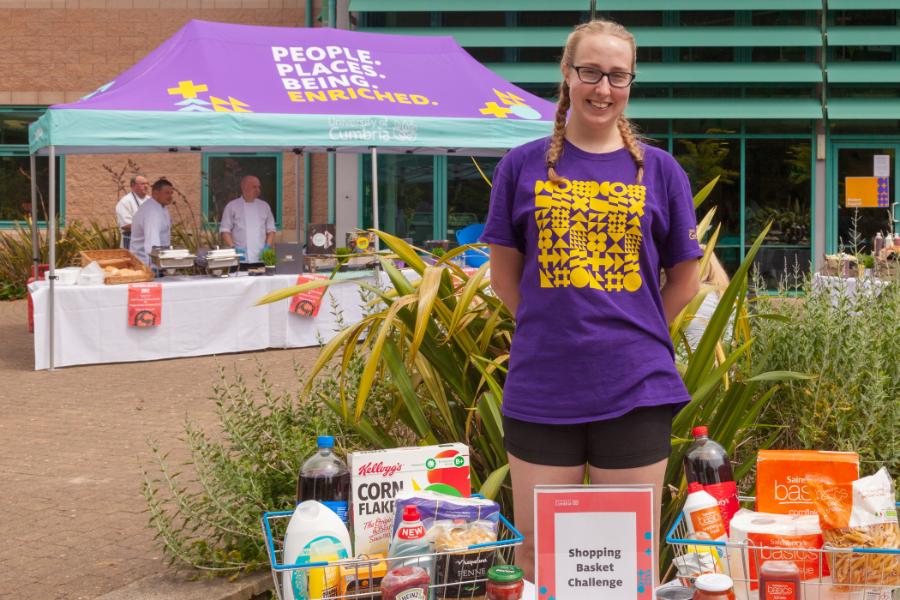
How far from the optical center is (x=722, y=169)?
19141mm

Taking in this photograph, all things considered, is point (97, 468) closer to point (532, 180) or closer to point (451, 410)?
point (451, 410)

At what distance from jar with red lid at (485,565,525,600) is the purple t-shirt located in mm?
594

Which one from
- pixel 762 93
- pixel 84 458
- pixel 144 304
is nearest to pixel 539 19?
pixel 762 93

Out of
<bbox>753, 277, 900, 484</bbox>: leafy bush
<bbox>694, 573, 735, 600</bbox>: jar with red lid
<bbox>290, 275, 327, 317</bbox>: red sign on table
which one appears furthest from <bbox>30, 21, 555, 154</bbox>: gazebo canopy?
<bbox>694, 573, 735, 600</bbox>: jar with red lid

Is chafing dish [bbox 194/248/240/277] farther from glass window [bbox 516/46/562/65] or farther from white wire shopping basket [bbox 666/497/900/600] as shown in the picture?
white wire shopping basket [bbox 666/497/900/600]

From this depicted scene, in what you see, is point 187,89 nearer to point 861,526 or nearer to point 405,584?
point 405,584

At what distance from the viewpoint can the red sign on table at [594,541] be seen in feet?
7.97

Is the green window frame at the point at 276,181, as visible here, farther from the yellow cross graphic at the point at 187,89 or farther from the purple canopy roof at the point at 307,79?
the yellow cross graphic at the point at 187,89

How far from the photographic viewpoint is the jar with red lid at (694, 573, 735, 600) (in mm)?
2109

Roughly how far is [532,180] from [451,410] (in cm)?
192

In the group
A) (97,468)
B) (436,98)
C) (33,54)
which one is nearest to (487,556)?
(97,468)

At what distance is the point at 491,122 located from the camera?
12930 millimetres

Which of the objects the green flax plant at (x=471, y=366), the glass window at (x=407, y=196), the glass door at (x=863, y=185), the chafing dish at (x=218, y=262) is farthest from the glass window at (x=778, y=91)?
the green flax plant at (x=471, y=366)

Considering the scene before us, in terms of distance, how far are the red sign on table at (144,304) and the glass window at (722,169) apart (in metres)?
10.2
